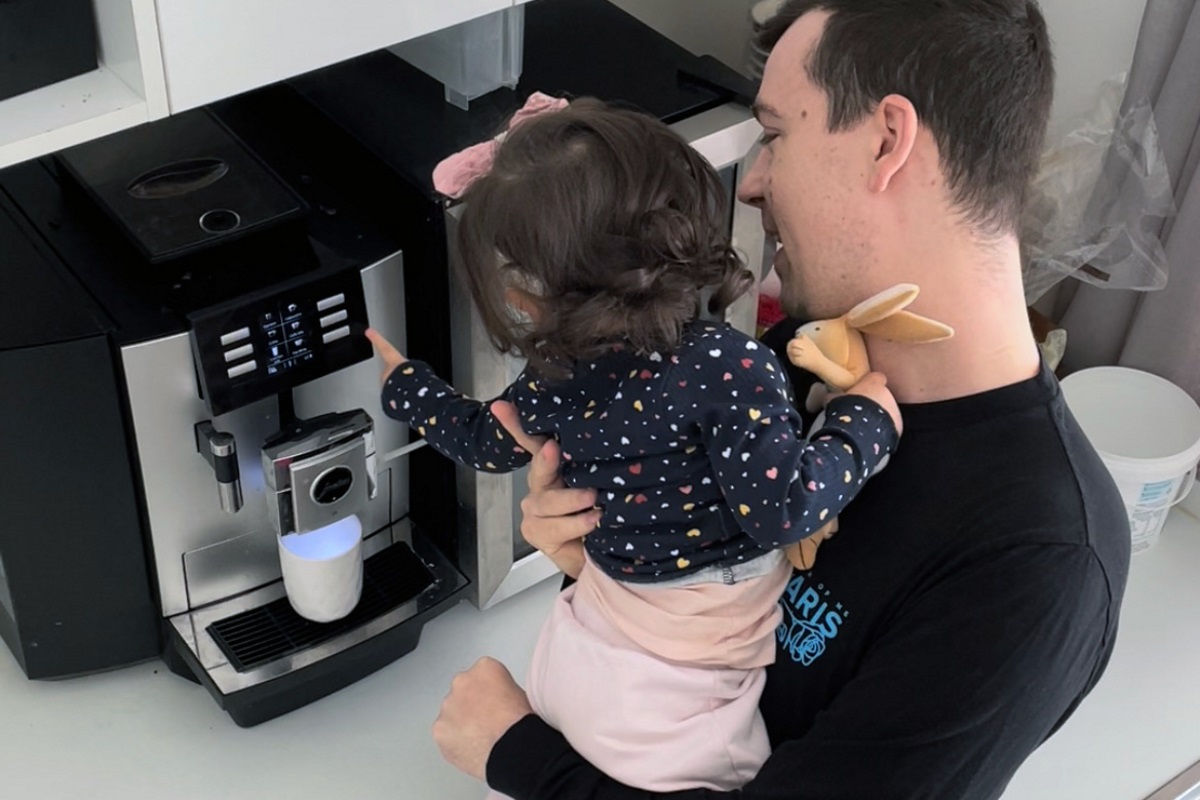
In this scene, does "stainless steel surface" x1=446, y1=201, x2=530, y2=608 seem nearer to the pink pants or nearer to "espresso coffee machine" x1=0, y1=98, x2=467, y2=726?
"espresso coffee machine" x1=0, y1=98, x2=467, y2=726

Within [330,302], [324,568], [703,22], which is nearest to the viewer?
[330,302]

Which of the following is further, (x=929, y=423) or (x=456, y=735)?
(x=456, y=735)

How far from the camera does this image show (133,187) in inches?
45.0

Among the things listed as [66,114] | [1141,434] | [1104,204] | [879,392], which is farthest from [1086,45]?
[66,114]

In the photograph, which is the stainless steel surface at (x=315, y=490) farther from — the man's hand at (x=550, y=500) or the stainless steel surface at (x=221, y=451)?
the man's hand at (x=550, y=500)

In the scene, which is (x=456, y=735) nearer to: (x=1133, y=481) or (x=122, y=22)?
(x=122, y=22)

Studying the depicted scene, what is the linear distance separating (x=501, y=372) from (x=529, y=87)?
26 cm

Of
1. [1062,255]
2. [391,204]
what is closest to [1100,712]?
[1062,255]

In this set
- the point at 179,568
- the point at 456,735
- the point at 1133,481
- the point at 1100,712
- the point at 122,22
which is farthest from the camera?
the point at 1133,481

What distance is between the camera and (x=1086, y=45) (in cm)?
157

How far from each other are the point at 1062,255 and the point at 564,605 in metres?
0.73

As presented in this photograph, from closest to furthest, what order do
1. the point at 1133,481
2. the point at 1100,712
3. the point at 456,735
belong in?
the point at 456,735
the point at 1100,712
the point at 1133,481

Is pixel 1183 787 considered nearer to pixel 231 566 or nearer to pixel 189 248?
pixel 231 566

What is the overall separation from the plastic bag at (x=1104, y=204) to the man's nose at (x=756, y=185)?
495 mm
